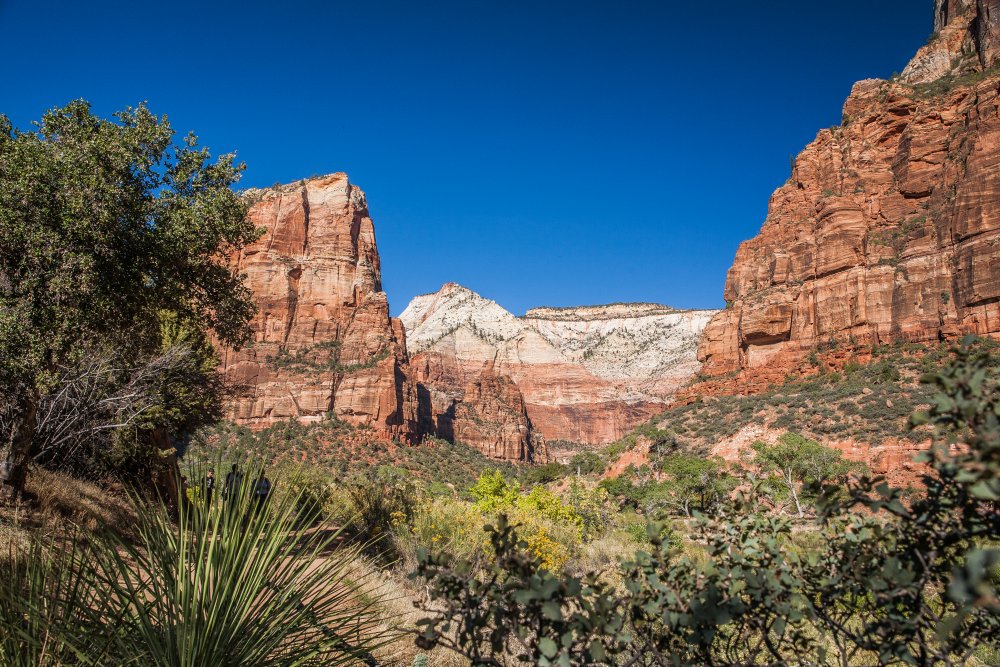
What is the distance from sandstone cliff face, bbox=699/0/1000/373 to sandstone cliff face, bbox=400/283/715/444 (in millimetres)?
58756

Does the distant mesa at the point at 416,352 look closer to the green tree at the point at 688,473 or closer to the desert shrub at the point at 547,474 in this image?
the desert shrub at the point at 547,474

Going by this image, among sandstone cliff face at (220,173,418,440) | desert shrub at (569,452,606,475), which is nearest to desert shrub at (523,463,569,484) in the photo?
desert shrub at (569,452,606,475)

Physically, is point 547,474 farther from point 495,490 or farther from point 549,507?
point 549,507

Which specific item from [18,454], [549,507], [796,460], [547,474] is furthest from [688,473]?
[18,454]

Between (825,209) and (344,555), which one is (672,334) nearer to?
(825,209)

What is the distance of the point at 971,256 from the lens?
38438 millimetres

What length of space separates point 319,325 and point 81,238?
66983 mm

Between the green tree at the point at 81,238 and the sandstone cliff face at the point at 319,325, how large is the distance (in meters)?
57.2

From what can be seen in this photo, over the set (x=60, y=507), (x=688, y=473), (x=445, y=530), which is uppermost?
(x=60, y=507)

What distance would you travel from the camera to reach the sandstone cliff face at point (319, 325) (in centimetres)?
6400

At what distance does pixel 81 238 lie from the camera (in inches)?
260

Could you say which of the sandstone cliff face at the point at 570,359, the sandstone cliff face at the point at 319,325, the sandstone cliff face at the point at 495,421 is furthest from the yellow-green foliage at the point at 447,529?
the sandstone cliff face at the point at 570,359

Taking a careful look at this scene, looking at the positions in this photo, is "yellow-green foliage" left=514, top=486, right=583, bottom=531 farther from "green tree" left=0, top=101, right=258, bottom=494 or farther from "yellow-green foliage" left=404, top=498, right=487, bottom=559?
"green tree" left=0, top=101, right=258, bottom=494

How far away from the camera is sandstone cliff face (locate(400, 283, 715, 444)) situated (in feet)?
376
